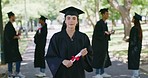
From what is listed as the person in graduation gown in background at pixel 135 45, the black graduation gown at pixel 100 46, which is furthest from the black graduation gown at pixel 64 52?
the black graduation gown at pixel 100 46

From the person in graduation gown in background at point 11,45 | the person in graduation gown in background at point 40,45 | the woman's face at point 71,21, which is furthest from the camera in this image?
the person in graduation gown in background at point 40,45

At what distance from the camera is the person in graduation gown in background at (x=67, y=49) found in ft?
17.2

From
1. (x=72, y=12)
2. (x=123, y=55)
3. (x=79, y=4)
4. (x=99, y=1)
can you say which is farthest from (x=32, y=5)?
(x=72, y=12)

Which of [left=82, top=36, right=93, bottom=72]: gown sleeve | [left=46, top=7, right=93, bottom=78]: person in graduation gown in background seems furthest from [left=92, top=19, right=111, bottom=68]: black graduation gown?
[left=46, top=7, right=93, bottom=78]: person in graduation gown in background

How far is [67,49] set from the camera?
527cm

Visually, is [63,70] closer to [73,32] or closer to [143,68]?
[73,32]

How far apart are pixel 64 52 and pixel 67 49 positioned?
6 cm

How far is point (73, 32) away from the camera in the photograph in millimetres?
5281

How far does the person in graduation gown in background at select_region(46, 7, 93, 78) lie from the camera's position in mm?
5230

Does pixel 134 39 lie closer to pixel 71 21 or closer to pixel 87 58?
pixel 87 58

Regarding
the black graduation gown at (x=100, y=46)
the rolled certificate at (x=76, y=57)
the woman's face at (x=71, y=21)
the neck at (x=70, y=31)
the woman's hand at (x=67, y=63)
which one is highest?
the woman's face at (x=71, y=21)

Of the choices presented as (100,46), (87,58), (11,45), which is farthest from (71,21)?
(100,46)

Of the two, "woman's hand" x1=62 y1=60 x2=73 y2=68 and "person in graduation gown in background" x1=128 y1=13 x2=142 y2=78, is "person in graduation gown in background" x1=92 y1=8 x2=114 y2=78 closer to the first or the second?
"person in graduation gown in background" x1=128 y1=13 x2=142 y2=78

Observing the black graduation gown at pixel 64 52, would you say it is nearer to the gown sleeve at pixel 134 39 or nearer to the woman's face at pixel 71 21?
the woman's face at pixel 71 21
